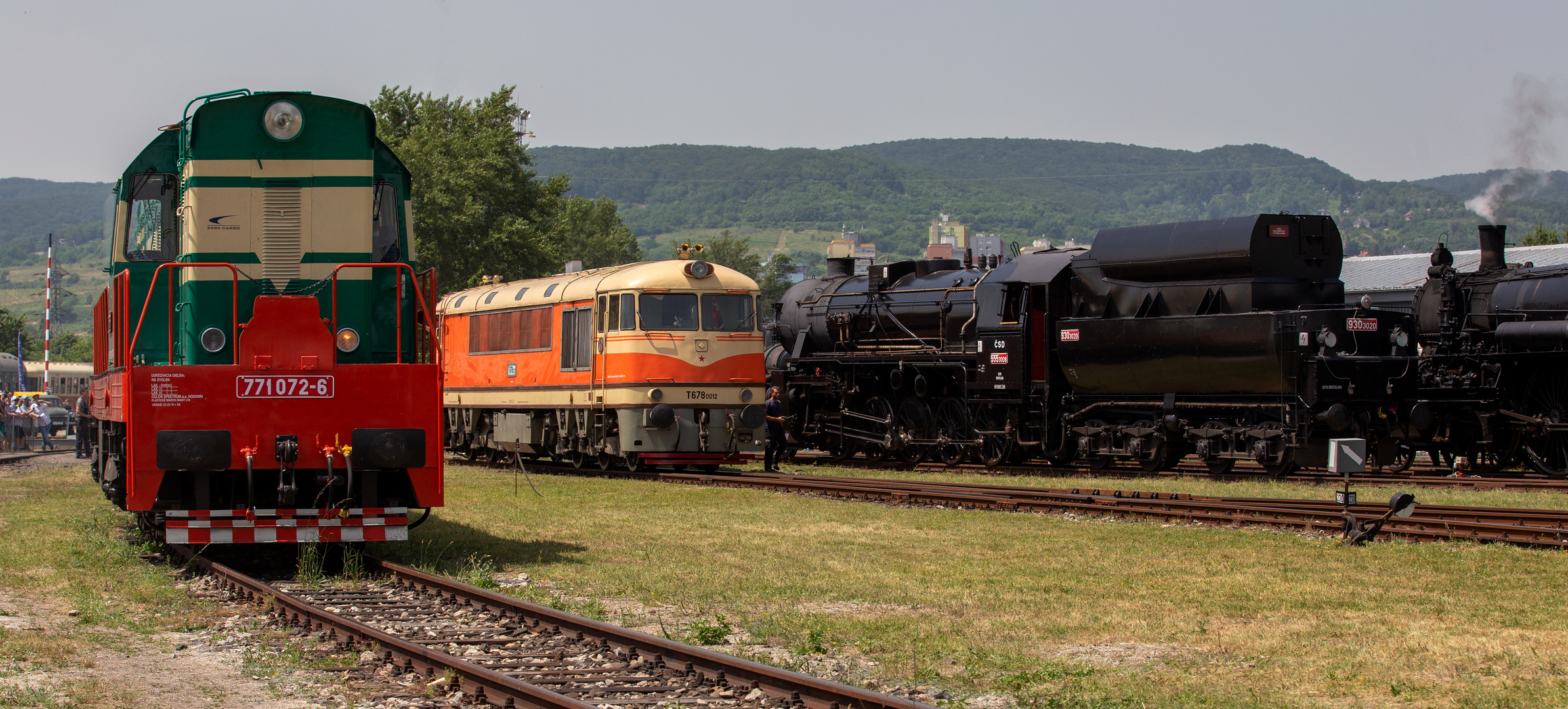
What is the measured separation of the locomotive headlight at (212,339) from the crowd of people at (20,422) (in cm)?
2881

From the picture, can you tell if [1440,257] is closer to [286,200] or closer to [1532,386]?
[1532,386]

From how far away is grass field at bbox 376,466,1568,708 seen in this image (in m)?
7.38

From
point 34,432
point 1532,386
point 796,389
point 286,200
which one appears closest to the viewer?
point 286,200

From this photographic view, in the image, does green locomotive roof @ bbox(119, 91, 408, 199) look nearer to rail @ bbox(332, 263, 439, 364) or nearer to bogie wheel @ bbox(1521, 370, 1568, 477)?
rail @ bbox(332, 263, 439, 364)

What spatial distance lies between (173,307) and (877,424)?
1640 centimetres

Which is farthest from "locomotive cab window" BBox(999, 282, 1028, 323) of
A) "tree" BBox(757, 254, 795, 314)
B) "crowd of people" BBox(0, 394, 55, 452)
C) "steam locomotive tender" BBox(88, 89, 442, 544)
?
"tree" BBox(757, 254, 795, 314)

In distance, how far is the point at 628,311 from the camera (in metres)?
21.2

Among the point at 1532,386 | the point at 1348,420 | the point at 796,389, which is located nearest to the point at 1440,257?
the point at 1532,386

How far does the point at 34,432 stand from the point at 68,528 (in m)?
33.0

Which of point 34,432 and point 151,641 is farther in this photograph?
point 34,432

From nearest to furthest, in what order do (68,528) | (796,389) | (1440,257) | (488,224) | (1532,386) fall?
(68,528), (1532,386), (1440,257), (796,389), (488,224)

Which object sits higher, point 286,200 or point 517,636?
point 286,200

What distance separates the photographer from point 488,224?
51.9 metres

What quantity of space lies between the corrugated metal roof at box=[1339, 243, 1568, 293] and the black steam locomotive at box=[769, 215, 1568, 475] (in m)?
22.7
